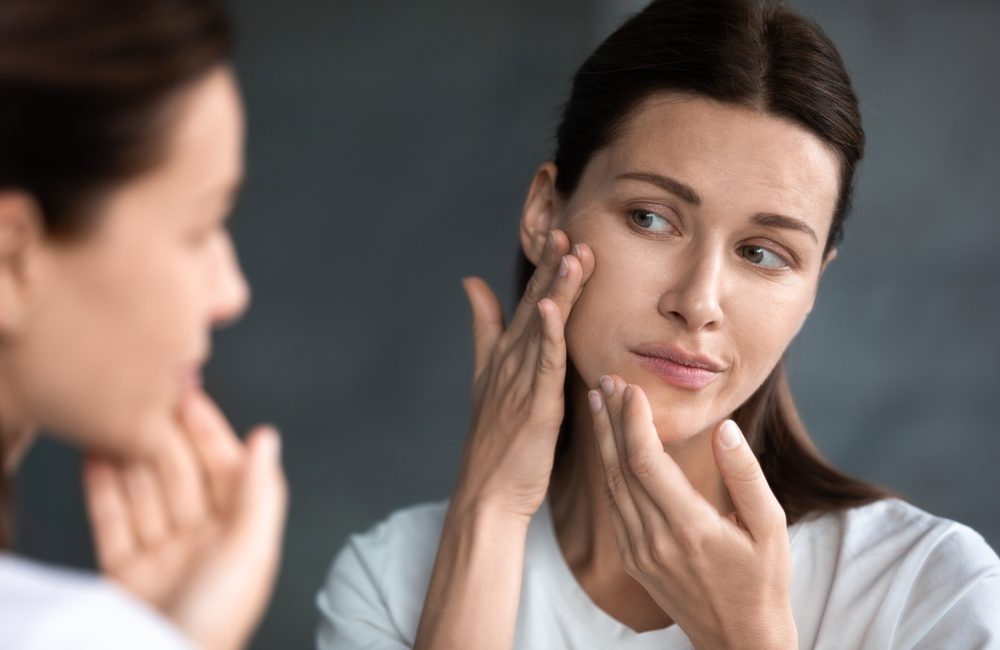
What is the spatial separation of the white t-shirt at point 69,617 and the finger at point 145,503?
270 mm

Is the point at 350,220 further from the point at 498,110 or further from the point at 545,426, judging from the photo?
the point at 545,426

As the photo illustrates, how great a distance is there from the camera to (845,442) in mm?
3109

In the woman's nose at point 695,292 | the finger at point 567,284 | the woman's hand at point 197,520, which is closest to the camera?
the woman's hand at point 197,520

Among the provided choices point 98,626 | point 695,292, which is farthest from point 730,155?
point 98,626

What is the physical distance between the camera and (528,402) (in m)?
1.67

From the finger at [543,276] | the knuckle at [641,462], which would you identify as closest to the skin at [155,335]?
the knuckle at [641,462]

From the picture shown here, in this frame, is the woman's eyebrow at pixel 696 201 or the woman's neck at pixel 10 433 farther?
the woman's eyebrow at pixel 696 201

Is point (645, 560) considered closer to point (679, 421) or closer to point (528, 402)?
point (679, 421)

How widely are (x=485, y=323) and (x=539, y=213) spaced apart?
0.19 meters

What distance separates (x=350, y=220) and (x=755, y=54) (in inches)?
73.4

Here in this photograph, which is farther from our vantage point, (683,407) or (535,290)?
(535,290)

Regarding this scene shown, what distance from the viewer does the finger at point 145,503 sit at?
1.08 m

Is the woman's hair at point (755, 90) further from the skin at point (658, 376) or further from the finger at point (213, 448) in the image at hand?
the finger at point (213, 448)

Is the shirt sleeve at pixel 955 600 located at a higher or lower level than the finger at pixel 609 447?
lower
